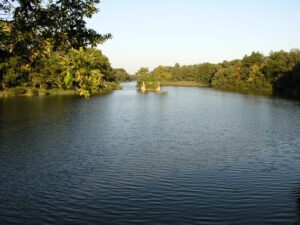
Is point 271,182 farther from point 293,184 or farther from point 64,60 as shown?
point 64,60

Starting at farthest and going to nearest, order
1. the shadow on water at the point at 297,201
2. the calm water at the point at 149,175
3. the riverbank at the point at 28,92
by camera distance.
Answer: the riverbank at the point at 28,92 → the calm water at the point at 149,175 → the shadow on water at the point at 297,201

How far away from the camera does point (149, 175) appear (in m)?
27.2

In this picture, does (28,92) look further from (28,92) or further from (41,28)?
(41,28)

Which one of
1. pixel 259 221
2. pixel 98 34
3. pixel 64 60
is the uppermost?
pixel 98 34

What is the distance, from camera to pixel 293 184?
2538 cm

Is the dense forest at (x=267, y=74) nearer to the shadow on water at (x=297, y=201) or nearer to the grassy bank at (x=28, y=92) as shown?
the grassy bank at (x=28, y=92)

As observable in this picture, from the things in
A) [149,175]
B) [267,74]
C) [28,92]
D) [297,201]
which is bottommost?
[297,201]

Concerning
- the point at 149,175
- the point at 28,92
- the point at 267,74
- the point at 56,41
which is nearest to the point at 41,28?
the point at 56,41

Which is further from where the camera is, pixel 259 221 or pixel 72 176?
pixel 72 176

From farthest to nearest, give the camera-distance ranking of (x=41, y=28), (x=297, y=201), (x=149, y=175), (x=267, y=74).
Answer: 1. (x=267, y=74)
2. (x=149, y=175)
3. (x=297, y=201)
4. (x=41, y=28)

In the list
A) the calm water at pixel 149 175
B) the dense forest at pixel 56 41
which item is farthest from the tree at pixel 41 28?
the calm water at pixel 149 175

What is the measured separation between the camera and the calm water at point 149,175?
20.5 meters

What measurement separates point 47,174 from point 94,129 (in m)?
21.6

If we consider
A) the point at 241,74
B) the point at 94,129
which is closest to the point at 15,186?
the point at 94,129
